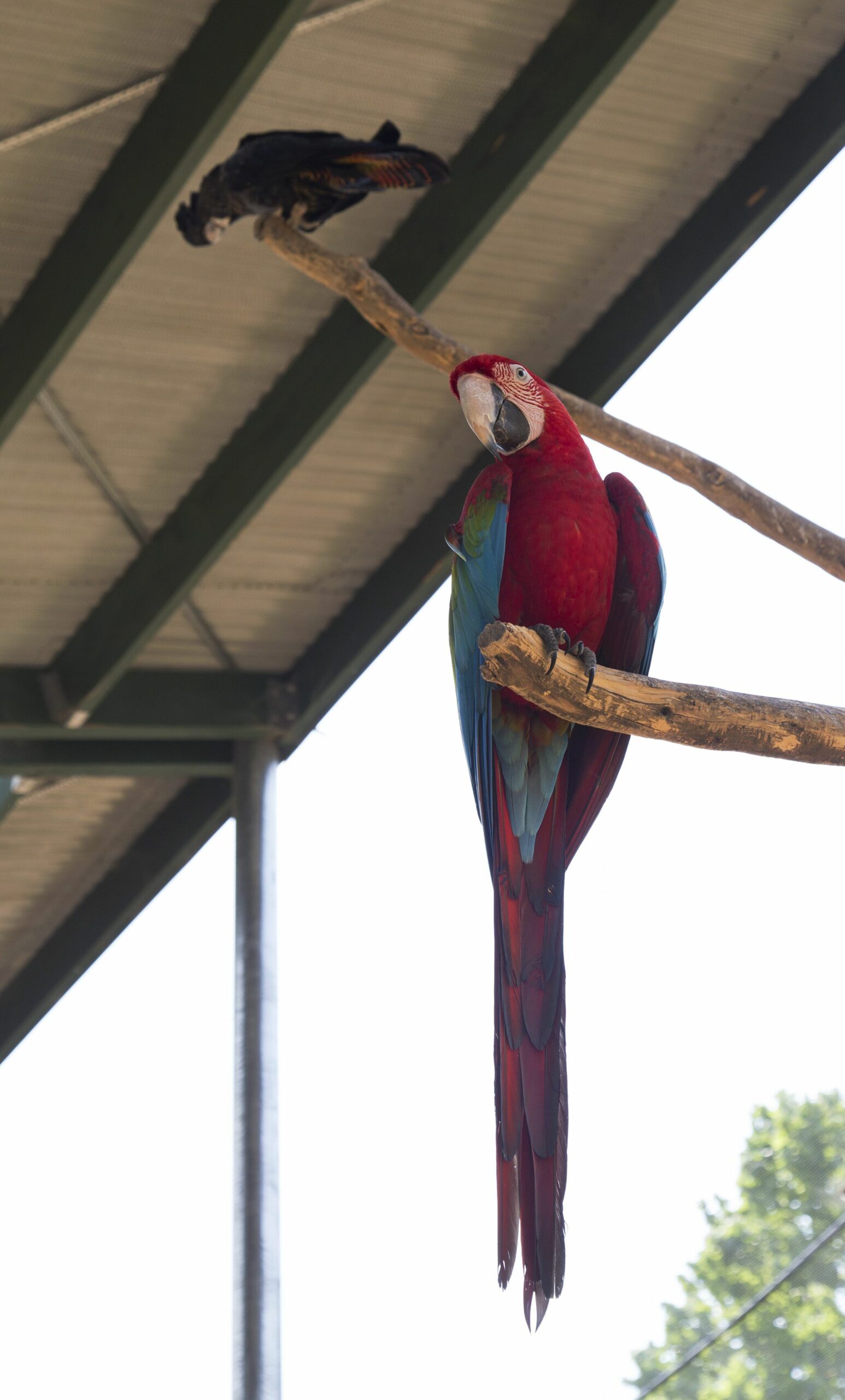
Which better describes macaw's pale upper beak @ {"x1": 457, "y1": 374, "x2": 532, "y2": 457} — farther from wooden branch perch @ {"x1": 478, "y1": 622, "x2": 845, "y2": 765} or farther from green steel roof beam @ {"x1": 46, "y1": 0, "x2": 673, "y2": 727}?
green steel roof beam @ {"x1": 46, "y1": 0, "x2": 673, "y2": 727}

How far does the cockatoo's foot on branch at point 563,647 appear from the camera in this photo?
206 cm

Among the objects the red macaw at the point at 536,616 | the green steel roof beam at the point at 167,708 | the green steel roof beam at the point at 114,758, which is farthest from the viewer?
the green steel roof beam at the point at 114,758

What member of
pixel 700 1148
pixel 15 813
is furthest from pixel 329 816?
pixel 700 1148

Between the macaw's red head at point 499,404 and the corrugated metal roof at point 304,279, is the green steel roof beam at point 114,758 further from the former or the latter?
the macaw's red head at point 499,404

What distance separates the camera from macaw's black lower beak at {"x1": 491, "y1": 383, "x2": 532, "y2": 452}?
7.68 feet

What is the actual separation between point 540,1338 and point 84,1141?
247 centimetres

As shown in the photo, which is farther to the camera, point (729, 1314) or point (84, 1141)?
point (84, 1141)

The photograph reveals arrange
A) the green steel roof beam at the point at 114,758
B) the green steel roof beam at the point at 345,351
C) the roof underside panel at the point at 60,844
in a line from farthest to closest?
the roof underside panel at the point at 60,844, the green steel roof beam at the point at 114,758, the green steel roof beam at the point at 345,351

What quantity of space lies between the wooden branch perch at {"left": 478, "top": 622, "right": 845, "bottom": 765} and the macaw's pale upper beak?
0.43 metres

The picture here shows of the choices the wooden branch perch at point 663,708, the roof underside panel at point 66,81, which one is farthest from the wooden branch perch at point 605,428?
the wooden branch perch at point 663,708

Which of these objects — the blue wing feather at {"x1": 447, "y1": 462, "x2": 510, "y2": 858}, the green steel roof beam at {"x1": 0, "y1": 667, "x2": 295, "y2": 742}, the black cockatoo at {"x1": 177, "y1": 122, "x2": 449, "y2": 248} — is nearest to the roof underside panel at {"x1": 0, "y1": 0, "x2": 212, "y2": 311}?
the black cockatoo at {"x1": 177, "y1": 122, "x2": 449, "y2": 248}

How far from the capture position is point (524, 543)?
2344 mm

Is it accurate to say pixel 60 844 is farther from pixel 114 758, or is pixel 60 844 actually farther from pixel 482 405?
pixel 482 405

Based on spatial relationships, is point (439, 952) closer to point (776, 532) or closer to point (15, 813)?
point (15, 813)
